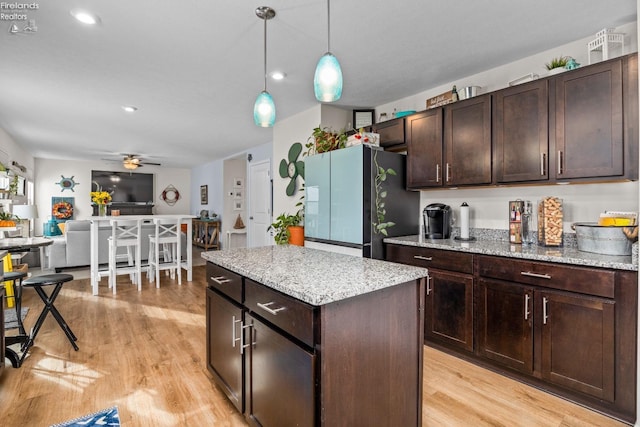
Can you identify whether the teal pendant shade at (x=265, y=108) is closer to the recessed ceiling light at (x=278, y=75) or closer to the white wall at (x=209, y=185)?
the recessed ceiling light at (x=278, y=75)

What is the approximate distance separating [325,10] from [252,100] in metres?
1.91

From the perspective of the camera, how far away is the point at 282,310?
4.44ft

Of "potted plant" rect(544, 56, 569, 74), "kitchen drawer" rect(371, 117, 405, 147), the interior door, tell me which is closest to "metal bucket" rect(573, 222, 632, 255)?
"potted plant" rect(544, 56, 569, 74)

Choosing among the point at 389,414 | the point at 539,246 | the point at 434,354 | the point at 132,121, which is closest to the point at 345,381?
the point at 389,414

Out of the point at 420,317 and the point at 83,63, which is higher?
the point at 83,63

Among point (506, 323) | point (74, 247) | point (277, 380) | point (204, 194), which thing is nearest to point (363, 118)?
point (506, 323)

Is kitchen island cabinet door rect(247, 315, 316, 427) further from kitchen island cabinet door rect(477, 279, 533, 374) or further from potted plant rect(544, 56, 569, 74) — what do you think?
potted plant rect(544, 56, 569, 74)

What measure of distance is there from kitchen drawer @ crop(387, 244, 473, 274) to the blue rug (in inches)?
91.1

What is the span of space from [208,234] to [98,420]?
695cm

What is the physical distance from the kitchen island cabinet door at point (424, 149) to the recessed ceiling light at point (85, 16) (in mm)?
2626

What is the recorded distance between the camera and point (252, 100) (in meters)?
3.81

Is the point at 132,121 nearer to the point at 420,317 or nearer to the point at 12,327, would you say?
the point at 12,327

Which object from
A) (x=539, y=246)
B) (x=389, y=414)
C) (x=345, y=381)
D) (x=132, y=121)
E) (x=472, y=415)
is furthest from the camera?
(x=132, y=121)

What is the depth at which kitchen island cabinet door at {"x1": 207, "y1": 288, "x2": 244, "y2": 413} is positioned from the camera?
5.65 feet
